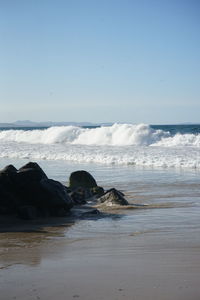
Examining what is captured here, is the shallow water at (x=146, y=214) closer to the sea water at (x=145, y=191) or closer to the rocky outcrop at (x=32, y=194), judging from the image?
the sea water at (x=145, y=191)

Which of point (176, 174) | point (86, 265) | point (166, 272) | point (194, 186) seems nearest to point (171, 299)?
point (166, 272)

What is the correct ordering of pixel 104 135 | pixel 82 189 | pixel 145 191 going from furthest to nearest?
pixel 104 135
pixel 145 191
pixel 82 189

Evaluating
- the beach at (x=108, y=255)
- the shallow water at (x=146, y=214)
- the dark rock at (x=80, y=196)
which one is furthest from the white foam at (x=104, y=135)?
the beach at (x=108, y=255)

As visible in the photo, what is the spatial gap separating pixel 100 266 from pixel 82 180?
759cm

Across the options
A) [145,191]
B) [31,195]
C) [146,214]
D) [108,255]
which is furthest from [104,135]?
[108,255]

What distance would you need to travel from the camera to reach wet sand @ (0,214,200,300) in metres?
4.33

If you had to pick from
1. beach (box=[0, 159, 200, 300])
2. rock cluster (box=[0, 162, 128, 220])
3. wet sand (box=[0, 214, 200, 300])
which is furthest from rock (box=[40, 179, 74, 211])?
wet sand (box=[0, 214, 200, 300])

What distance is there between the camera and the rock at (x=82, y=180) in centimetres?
1265

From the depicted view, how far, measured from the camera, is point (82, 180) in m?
12.8

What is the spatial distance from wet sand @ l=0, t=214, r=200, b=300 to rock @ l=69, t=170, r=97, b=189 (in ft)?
18.4

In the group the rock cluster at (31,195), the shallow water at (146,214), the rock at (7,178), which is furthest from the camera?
the rock at (7,178)

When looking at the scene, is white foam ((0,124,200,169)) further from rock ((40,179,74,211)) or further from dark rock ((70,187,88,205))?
rock ((40,179,74,211))

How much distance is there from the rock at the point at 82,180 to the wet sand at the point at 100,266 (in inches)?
220

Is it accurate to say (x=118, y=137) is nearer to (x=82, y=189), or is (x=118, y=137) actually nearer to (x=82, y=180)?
(x=82, y=180)
